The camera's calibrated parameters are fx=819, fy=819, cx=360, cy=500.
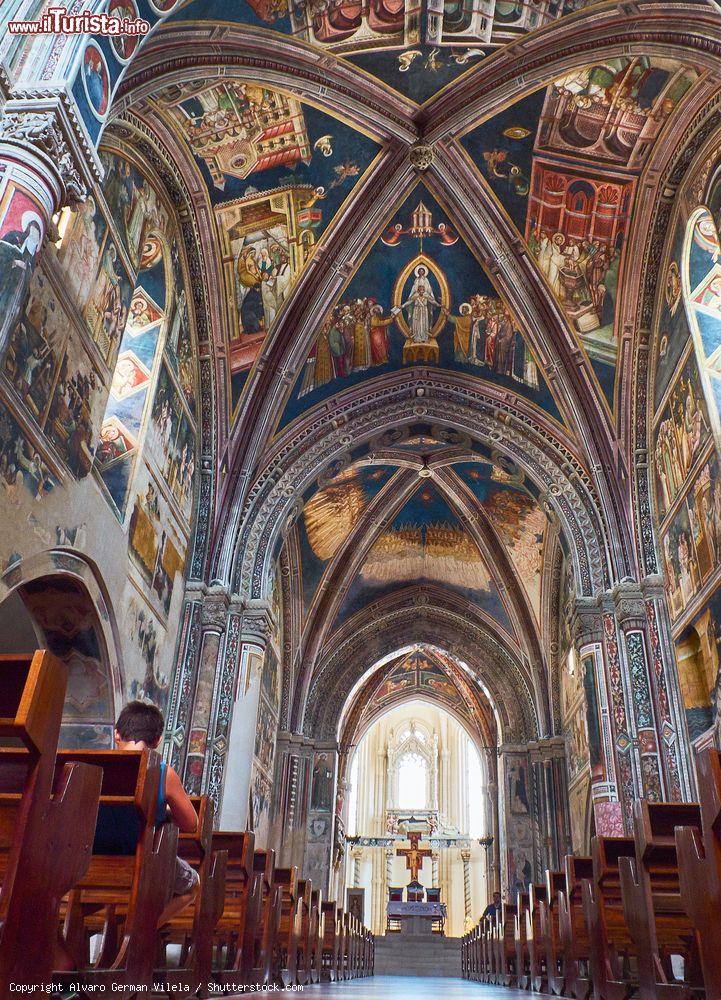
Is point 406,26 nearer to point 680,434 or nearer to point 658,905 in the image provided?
point 680,434

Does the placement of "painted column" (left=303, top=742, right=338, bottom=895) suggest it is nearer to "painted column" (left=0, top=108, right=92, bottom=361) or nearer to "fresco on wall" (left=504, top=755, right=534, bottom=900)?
"fresco on wall" (left=504, top=755, right=534, bottom=900)

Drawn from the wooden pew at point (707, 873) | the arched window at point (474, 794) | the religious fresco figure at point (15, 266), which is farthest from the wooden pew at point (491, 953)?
the arched window at point (474, 794)

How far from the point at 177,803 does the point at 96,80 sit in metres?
6.69

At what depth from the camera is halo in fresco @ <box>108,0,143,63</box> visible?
26.4ft

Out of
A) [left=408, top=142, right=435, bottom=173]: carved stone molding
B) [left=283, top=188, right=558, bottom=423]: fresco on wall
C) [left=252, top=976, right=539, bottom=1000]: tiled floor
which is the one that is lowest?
[left=252, top=976, right=539, bottom=1000]: tiled floor

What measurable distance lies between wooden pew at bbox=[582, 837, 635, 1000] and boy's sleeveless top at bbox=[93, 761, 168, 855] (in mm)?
3080

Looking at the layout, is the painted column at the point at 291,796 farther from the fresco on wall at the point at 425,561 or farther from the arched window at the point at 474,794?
the arched window at the point at 474,794

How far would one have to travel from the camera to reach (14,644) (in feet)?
38.1

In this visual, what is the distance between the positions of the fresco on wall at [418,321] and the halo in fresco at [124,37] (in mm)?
6816

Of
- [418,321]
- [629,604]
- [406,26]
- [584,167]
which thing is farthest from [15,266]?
[629,604]

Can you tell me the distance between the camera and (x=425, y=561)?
24.0 metres

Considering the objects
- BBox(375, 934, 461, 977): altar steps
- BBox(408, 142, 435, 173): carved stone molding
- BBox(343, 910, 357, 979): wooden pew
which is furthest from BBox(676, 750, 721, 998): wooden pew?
BBox(375, 934, 461, 977): altar steps

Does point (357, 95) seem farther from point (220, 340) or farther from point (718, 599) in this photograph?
point (718, 599)

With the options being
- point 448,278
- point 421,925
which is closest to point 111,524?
point 448,278
